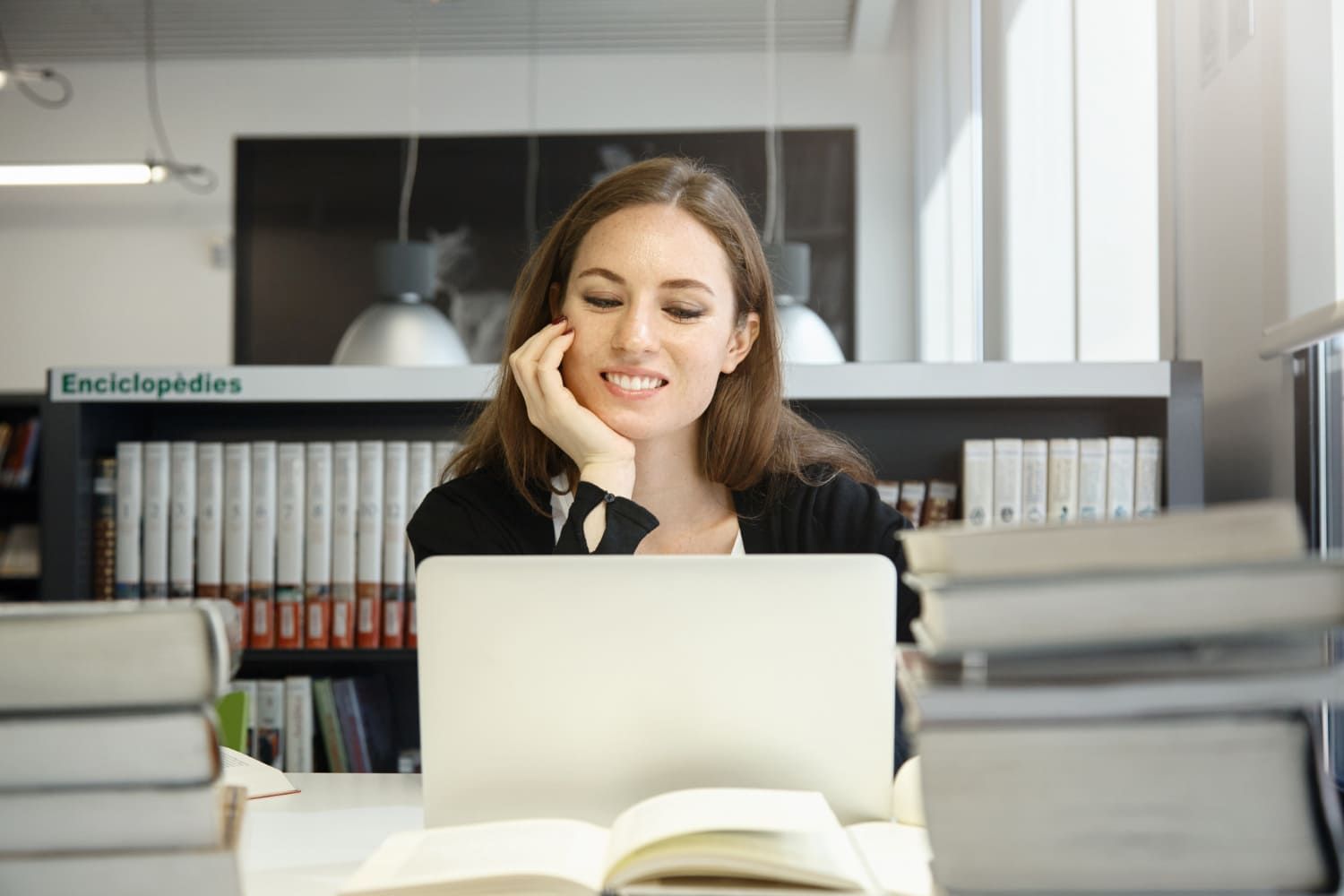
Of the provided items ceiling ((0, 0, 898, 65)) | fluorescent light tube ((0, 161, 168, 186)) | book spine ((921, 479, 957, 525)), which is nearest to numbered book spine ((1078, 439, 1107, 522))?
book spine ((921, 479, 957, 525))

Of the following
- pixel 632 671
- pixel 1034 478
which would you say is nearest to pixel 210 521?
pixel 1034 478

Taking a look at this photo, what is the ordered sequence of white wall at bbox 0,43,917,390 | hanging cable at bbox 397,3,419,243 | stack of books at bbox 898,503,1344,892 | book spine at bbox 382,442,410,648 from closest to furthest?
stack of books at bbox 898,503,1344,892, book spine at bbox 382,442,410,648, hanging cable at bbox 397,3,419,243, white wall at bbox 0,43,917,390

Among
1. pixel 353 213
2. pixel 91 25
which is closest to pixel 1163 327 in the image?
pixel 353 213

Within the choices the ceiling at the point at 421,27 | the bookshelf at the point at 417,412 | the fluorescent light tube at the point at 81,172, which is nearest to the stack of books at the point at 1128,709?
the bookshelf at the point at 417,412

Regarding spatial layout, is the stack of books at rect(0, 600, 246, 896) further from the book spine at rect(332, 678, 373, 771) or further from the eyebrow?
the book spine at rect(332, 678, 373, 771)

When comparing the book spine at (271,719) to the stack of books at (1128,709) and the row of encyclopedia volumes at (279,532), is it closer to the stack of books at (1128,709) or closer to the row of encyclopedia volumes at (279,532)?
the row of encyclopedia volumes at (279,532)

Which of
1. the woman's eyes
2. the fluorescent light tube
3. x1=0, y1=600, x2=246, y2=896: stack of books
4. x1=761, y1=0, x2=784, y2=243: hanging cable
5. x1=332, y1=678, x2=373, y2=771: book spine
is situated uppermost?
x1=761, y1=0, x2=784, y2=243: hanging cable

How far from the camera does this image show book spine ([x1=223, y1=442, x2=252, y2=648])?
102 inches

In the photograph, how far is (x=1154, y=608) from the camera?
646 mm

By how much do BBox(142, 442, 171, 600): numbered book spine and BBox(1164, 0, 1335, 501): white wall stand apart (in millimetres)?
2078

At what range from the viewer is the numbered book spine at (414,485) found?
2.59 meters

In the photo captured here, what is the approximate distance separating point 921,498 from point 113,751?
6.92 ft

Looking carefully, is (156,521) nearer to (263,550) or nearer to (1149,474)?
(263,550)

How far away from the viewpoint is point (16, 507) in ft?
12.6
